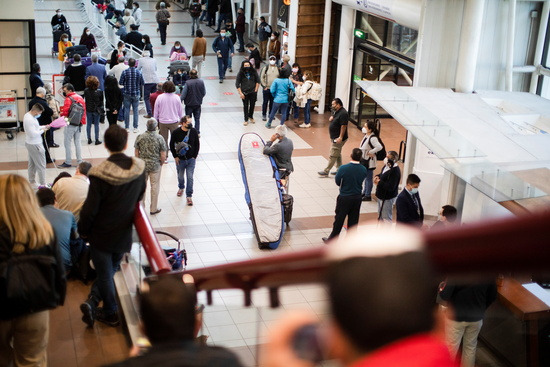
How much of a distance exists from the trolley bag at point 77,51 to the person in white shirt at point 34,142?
24.7 feet

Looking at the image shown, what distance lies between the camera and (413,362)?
777 mm

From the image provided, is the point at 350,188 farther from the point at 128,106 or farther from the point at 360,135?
the point at 128,106

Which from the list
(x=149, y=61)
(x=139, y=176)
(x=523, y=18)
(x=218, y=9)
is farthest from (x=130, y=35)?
(x=139, y=176)

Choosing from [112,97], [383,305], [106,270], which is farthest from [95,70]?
[383,305]

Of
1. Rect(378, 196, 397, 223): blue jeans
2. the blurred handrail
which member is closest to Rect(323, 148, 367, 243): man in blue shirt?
Rect(378, 196, 397, 223): blue jeans

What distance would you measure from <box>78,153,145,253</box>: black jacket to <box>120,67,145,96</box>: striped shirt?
449 inches

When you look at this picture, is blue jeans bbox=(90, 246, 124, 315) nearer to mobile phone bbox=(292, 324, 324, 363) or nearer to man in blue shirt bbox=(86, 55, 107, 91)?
mobile phone bbox=(292, 324, 324, 363)

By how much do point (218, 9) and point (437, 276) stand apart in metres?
30.0

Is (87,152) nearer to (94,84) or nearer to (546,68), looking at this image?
(94,84)

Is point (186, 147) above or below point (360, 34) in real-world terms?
below

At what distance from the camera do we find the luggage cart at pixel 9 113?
14992mm

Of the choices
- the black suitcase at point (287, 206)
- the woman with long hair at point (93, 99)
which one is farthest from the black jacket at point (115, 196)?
the woman with long hair at point (93, 99)

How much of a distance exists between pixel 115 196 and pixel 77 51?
15672 millimetres

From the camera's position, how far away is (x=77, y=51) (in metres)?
19.1
